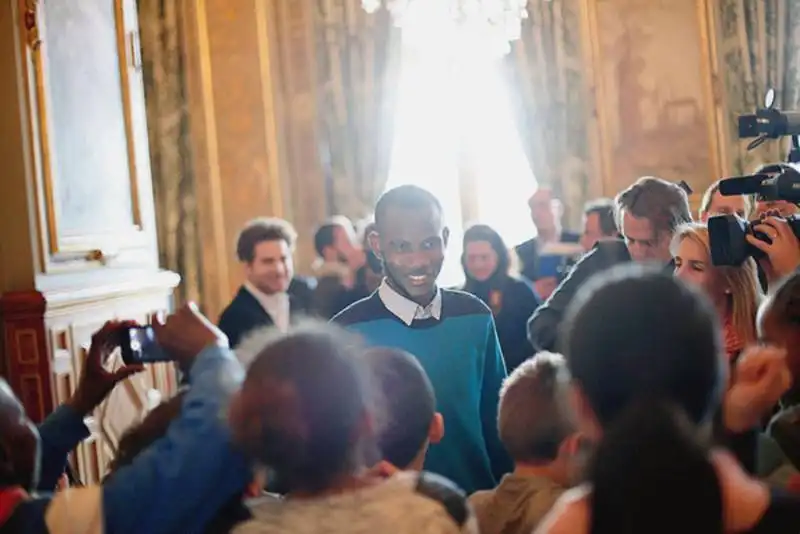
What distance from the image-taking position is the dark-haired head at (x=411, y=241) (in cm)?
255

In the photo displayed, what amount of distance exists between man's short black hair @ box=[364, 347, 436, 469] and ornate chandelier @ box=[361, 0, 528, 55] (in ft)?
15.4

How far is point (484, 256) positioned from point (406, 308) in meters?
2.15

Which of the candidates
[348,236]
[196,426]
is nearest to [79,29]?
[348,236]

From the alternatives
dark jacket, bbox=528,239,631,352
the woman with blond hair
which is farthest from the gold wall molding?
the woman with blond hair

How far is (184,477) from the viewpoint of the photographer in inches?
62.5

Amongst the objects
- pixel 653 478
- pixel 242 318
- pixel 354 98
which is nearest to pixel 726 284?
pixel 653 478

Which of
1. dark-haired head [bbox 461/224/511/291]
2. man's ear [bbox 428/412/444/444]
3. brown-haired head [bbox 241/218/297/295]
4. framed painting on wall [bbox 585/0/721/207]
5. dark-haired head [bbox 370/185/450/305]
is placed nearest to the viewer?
man's ear [bbox 428/412/444/444]

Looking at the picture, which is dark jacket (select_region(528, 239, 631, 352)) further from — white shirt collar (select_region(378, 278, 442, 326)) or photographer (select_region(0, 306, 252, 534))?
photographer (select_region(0, 306, 252, 534))

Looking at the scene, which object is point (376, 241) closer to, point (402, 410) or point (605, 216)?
point (402, 410)

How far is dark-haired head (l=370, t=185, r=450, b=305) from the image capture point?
255cm

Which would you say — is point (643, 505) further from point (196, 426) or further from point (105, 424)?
point (105, 424)

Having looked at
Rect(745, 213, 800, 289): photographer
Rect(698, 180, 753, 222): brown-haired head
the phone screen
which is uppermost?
Rect(698, 180, 753, 222): brown-haired head

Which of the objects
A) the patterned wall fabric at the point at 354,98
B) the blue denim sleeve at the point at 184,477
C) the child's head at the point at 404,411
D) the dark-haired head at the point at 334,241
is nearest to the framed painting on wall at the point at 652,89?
the patterned wall fabric at the point at 354,98

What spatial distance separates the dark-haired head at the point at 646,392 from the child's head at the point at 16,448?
835mm
